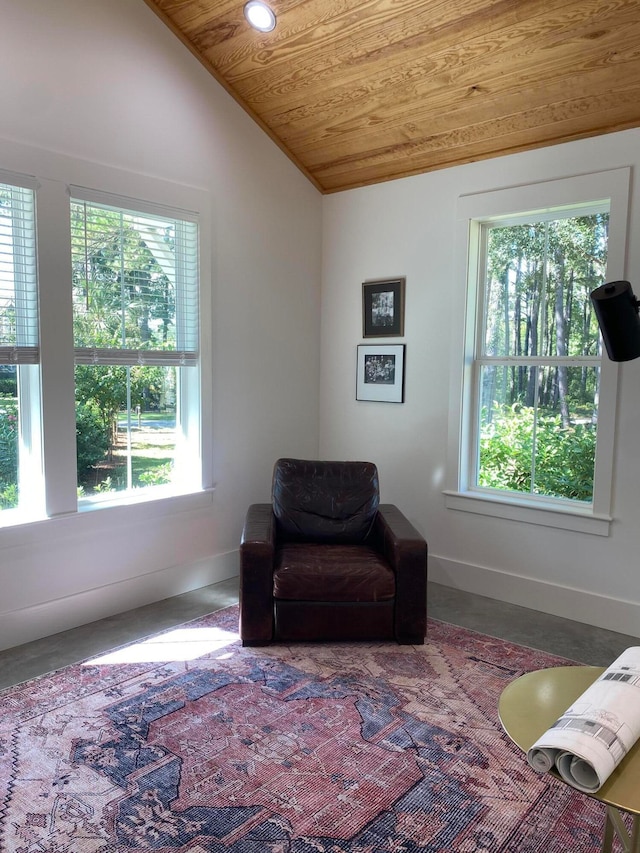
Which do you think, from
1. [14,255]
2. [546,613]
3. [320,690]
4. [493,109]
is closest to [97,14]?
[14,255]

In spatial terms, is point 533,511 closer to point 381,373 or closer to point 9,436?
point 381,373

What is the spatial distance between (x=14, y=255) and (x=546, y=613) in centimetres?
340

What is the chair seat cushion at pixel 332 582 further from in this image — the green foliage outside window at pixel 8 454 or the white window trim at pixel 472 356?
the green foliage outside window at pixel 8 454

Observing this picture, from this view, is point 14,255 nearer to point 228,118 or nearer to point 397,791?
point 228,118

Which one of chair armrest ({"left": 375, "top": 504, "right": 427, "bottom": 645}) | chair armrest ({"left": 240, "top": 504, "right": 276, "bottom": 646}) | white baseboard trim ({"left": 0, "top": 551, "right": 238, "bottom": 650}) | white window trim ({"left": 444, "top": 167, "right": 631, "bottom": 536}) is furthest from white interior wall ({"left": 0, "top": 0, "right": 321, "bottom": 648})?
chair armrest ({"left": 375, "top": 504, "right": 427, "bottom": 645})

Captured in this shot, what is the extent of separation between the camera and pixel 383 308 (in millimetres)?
4297

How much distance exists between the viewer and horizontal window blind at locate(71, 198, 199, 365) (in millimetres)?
3297

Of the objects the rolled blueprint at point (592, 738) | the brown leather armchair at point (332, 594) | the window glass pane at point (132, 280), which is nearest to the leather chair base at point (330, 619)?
the brown leather armchair at point (332, 594)

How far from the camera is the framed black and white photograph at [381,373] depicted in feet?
14.0

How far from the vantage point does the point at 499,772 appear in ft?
7.13

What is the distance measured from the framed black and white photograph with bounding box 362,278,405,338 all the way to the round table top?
2706 millimetres

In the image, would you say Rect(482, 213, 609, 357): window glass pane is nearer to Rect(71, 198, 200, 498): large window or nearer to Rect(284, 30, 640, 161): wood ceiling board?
Rect(284, 30, 640, 161): wood ceiling board

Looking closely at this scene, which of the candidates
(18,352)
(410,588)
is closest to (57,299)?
(18,352)

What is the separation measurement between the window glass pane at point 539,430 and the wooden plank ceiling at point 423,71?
1.31m
